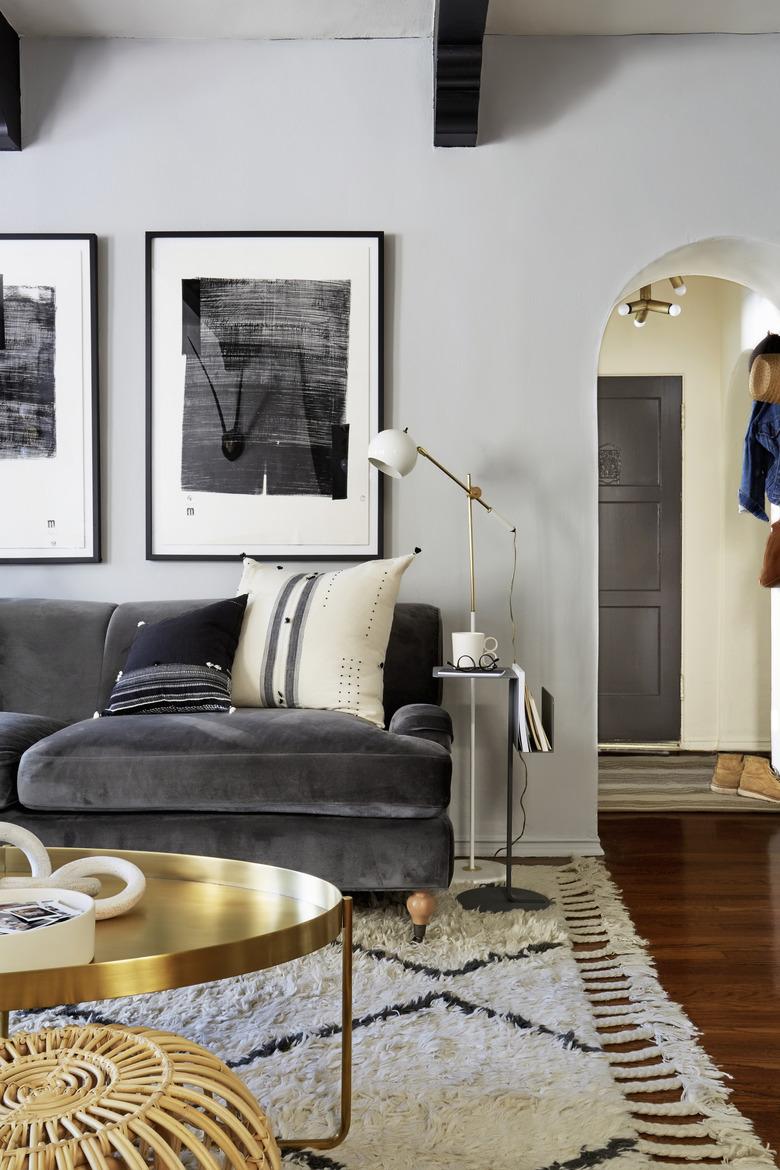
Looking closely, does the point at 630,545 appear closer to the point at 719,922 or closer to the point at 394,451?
the point at 394,451

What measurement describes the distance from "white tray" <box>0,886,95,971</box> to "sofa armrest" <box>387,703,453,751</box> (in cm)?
132

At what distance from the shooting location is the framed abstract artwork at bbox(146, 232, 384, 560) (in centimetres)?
350

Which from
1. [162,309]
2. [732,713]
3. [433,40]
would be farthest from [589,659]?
[732,713]

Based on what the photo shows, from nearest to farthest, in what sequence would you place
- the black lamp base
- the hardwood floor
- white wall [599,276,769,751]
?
1. the hardwood floor
2. the black lamp base
3. white wall [599,276,769,751]

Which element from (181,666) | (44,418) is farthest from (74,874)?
(44,418)

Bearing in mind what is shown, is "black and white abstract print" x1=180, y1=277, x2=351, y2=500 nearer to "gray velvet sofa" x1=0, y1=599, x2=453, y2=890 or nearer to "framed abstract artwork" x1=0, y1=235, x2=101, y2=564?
"framed abstract artwork" x1=0, y1=235, x2=101, y2=564

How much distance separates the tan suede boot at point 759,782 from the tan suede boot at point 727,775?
3cm

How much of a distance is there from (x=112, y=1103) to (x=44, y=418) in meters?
2.98

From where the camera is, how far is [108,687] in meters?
3.14

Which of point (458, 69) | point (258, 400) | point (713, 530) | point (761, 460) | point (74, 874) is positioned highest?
point (458, 69)

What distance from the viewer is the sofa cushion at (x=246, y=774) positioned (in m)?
2.41

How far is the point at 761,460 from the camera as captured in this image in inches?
178

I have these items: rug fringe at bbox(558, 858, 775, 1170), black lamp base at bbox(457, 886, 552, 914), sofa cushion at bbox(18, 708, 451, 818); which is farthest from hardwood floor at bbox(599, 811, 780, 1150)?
sofa cushion at bbox(18, 708, 451, 818)

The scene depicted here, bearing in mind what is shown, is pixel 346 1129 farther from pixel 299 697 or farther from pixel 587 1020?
pixel 299 697
